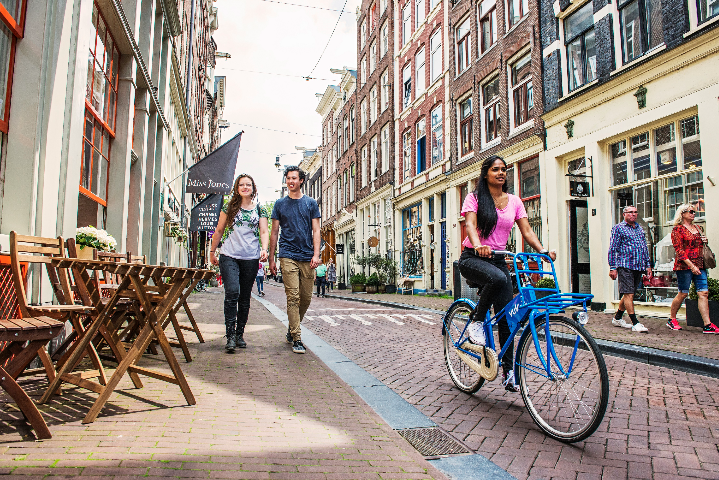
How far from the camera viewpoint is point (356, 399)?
12.0ft

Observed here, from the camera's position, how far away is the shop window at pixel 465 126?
58.0ft

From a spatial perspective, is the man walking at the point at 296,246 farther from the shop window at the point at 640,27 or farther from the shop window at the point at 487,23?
the shop window at the point at 487,23

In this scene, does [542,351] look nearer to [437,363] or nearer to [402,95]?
[437,363]

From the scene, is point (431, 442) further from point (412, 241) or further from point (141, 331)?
point (412, 241)

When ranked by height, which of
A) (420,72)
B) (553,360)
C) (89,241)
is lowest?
(553,360)

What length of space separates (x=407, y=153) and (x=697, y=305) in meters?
17.1

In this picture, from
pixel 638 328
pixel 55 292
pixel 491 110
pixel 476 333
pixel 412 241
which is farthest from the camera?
pixel 412 241

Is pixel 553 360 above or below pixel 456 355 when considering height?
above

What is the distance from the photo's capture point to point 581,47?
1194cm

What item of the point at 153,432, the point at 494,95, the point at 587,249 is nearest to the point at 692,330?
the point at 587,249

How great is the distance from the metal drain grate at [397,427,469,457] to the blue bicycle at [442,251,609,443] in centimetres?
58

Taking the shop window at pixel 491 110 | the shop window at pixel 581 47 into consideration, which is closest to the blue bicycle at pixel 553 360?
the shop window at pixel 581 47

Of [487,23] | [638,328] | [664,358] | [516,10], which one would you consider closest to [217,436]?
[664,358]

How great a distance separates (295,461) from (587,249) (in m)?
11.4
